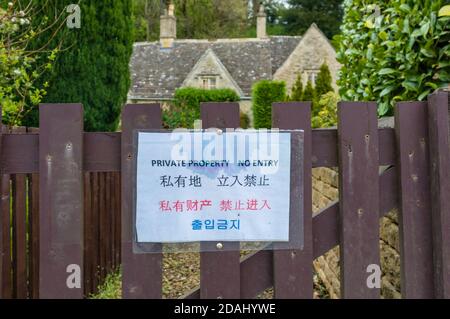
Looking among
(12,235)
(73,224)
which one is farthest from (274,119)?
(12,235)

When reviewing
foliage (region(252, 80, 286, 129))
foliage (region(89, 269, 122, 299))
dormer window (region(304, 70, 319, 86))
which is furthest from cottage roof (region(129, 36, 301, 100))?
foliage (region(89, 269, 122, 299))

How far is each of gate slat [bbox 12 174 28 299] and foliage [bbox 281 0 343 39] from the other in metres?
34.2

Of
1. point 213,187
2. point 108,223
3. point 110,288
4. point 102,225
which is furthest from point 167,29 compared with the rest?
point 213,187

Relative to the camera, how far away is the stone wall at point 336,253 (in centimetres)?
247

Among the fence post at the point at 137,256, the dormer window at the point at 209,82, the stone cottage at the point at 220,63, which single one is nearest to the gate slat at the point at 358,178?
the fence post at the point at 137,256

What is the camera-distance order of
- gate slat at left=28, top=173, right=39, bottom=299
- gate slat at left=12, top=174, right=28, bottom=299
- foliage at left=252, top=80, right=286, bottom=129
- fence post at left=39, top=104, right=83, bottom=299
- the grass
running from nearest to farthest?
fence post at left=39, top=104, right=83, bottom=299
gate slat at left=12, top=174, right=28, bottom=299
gate slat at left=28, top=173, right=39, bottom=299
the grass
foliage at left=252, top=80, right=286, bottom=129

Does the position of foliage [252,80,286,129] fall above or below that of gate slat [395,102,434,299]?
above

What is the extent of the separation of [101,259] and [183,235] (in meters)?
3.49

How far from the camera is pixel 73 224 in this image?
5.37 ft

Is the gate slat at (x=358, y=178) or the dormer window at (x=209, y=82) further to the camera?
the dormer window at (x=209, y=82)

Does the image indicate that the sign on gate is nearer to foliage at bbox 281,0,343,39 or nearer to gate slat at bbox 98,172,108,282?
gate slat at bbox 98,172,108,282

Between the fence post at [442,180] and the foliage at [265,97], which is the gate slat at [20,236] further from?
the foliage at [265,97]

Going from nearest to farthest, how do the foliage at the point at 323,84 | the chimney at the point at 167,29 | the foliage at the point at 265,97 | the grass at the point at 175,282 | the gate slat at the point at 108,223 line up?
the grass at the point at 175,282, the gate slat at the point at 108,223, the foliage at the point at 265,97, the foliage at the point at 323,84, the chimney at the point at 167,29

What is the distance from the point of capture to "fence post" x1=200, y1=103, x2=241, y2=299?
5.48 feet
